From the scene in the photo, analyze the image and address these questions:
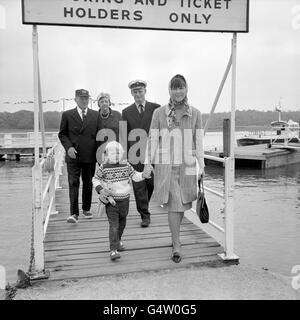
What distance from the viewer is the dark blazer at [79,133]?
229 inches

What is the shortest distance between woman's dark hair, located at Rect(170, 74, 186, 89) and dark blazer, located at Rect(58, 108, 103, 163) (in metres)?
1.88

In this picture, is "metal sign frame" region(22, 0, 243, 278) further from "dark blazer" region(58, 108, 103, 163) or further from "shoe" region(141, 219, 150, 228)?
"shoe" region(141, 219, 150, 228)

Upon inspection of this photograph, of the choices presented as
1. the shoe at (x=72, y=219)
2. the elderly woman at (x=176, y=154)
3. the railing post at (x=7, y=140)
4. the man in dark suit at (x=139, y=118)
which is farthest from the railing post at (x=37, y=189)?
the railing post at (x=7, y=140)

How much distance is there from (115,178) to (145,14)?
1703mm

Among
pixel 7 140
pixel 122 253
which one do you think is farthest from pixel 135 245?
pixel 7 140

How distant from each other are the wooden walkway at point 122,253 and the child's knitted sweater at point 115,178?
28.9 inches

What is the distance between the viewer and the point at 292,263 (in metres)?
7.16

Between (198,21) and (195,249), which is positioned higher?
(198,21)

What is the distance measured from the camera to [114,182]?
178 inches

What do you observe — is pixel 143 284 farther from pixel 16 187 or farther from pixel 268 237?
pixel 16 187

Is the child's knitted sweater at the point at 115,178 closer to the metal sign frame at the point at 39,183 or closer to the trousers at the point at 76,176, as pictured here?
the metal sign frame at the point at 39,183
